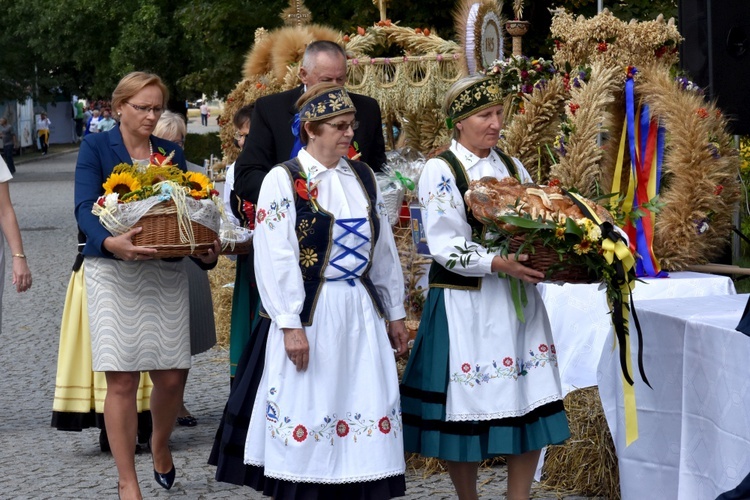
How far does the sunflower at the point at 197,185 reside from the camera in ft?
15.6

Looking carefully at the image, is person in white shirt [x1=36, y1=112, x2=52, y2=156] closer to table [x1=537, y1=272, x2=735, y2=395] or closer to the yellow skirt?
the yellow skirt

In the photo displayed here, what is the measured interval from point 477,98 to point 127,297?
1.72 metres

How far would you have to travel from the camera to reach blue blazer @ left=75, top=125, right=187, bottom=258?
4.93m

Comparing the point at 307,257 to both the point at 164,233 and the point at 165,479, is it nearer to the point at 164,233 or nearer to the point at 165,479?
the point at 164,233

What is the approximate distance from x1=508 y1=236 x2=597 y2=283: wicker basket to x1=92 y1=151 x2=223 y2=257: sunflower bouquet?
1.25 m

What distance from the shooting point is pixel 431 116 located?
352 inches

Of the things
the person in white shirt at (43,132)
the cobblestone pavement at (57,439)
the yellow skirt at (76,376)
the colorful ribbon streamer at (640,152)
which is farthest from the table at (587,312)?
the person in white shirt at (43,132)

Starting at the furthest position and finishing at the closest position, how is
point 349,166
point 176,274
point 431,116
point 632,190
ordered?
1. point 431,116
2. point 632,190
3. point 176,274
4. point 349,166

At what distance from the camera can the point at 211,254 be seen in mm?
4957

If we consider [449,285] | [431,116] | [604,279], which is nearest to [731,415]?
[604,279]

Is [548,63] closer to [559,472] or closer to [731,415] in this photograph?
[559,472]

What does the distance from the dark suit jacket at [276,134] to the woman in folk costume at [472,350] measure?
901 millimetres

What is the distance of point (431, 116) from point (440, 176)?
454 cm

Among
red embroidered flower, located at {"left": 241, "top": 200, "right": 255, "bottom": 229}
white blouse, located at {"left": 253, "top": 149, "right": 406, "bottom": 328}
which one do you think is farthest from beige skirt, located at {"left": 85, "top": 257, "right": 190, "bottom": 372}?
white blouse, located at {"left": 253, "top": 149, "right": 406, "bottom": 328}
